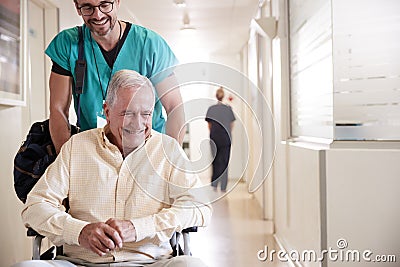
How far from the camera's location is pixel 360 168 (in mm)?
2408

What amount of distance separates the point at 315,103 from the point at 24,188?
180cm

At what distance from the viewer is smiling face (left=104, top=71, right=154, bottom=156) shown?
5.32ft

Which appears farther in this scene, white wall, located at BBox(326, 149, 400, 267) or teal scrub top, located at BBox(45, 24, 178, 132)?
white wall, located at BBox(326, 149, 400, 267)

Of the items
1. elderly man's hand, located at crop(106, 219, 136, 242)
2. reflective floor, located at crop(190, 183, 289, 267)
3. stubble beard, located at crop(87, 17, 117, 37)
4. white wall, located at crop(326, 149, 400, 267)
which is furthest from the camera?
reflective floor, located at crop(190, 183, 289, 267)

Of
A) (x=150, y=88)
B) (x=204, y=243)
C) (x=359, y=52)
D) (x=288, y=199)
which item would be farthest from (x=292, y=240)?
(x=150, y=88)

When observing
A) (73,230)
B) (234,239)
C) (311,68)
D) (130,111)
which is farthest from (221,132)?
(234,239)

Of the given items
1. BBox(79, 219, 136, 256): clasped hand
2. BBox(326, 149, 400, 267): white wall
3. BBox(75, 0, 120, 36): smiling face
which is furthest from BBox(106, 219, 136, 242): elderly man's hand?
BBox(326, 149, 400, 267): white wall

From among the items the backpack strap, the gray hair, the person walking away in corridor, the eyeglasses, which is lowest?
the person walking away in corridor

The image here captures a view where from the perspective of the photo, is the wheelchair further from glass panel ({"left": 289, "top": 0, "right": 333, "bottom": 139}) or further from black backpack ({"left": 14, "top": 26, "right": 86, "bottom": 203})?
glass panel ({"left": 289, "top": 0, "right": 333, "bottom": 139})

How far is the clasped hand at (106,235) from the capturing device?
1.53m

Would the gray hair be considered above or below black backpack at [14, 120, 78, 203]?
above

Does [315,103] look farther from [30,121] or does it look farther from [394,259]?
[30,121]

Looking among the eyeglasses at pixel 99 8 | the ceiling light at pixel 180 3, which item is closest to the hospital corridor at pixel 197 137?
the eyeglasses at pixel 99 8

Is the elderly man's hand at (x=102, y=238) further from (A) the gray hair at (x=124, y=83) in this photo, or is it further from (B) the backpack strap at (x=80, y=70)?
(B) the backpack strap at (x=80, y=70)
